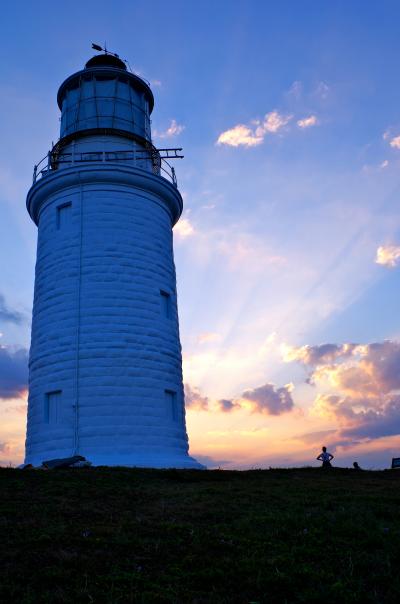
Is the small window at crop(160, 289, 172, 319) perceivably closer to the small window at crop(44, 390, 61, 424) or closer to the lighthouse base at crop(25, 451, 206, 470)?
the small window at crop(44, 390, 61, 424)

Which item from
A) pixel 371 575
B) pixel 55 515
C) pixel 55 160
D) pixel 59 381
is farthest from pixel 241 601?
pixel 55 160

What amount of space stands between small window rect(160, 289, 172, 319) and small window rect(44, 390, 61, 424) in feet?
19.9

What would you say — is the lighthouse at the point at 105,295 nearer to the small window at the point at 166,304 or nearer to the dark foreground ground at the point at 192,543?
the small window at the point at 166,304

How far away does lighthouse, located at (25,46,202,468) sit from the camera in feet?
72.9

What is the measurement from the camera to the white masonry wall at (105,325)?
72.5 feet

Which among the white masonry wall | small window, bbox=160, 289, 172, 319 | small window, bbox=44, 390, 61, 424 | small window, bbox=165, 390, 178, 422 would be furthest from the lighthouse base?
small window, bbox=160, 289, 172, 319

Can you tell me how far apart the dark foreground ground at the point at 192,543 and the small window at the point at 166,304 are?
10664mm

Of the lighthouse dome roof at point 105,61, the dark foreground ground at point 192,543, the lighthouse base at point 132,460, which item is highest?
the lighthouse dome roof at point 105,61

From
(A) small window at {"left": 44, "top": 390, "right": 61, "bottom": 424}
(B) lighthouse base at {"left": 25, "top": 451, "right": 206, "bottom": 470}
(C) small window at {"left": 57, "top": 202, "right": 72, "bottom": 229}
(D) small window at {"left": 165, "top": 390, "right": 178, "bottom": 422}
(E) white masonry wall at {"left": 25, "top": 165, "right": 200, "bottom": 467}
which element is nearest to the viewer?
(B) lighthouse base at {"left": 25, "top": 451, "right": 206, "bottom": 470}

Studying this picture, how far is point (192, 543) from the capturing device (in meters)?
9.43

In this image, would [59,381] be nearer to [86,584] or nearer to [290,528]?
[290,528]

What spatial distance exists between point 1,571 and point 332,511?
7666 mm

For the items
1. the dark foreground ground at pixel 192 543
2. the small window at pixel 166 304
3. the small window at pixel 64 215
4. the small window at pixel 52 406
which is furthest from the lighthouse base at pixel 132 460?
the small window at pixel 64 215

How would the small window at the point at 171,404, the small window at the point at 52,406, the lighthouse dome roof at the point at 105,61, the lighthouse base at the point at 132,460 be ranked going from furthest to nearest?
the lighthouse dome roof at the point at 105,61 < the small window at the point at 171,404 < the small window at the point at 52,406 < the lighthouse base at the point at 132,460
